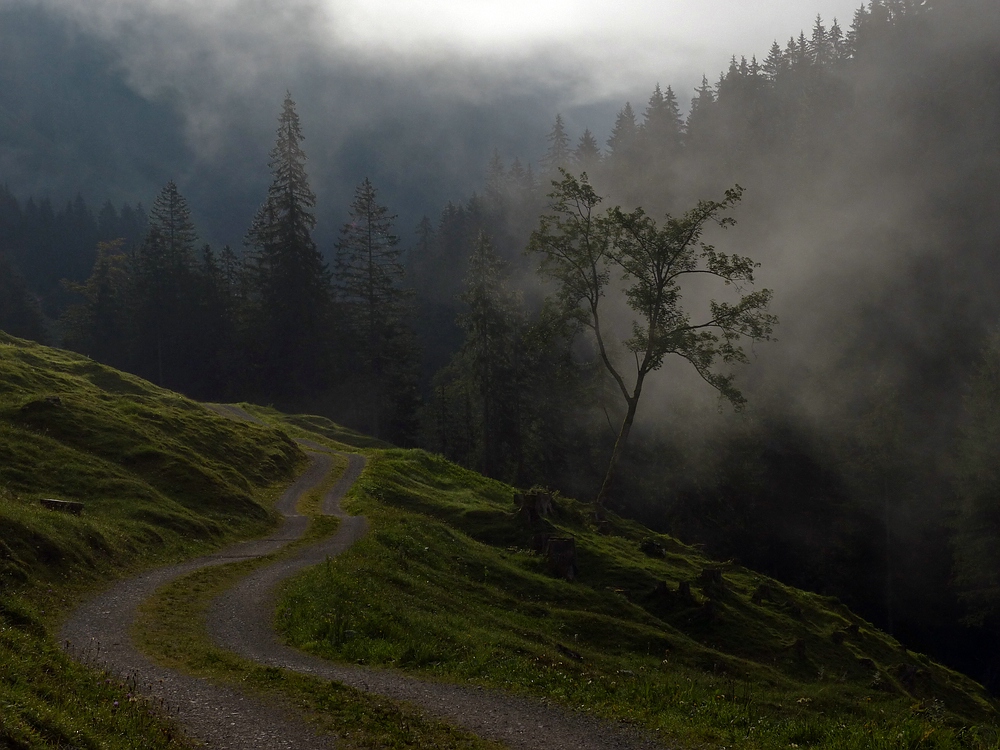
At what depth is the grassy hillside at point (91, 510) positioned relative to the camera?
9906mm

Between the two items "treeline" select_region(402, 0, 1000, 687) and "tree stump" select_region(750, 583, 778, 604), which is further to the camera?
"treeline" select_region(402, 0, 1000, 687)

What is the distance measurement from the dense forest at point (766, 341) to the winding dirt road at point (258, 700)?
2939 centimetres

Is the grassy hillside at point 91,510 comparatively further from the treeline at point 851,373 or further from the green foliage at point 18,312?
the green foliage at point 18,312

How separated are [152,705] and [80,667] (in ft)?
6.02

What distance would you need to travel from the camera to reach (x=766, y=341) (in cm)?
8056

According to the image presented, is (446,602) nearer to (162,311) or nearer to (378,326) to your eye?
(378,326)

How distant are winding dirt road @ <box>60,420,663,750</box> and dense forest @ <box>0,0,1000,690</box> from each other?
29395 millimetres

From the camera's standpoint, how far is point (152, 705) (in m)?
11.3

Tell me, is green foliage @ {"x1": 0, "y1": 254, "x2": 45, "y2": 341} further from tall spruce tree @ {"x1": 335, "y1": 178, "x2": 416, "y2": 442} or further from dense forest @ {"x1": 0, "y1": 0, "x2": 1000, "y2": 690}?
tall spruce tree @ {"x1": 335, "y1": 178, "x2": 416, "y2": 442}

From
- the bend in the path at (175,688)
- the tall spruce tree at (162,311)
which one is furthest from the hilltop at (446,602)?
the tall spruce tree at (162,311)

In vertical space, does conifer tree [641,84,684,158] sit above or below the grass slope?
above

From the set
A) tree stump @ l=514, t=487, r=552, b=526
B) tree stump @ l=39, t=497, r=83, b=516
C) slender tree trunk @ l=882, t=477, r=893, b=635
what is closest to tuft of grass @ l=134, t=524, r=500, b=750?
tree stump @ l=39, t=497, r=83, b=516

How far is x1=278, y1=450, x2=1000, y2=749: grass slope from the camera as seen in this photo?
13.1 m

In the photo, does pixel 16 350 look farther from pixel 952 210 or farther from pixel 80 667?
pixel 952 210
